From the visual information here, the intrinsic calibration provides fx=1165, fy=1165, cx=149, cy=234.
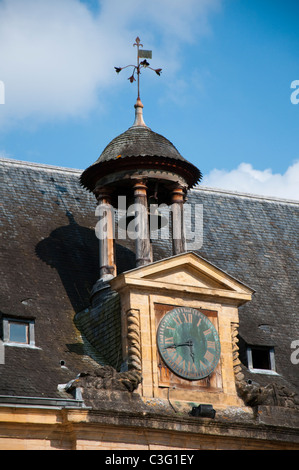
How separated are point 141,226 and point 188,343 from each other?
3.28 meters

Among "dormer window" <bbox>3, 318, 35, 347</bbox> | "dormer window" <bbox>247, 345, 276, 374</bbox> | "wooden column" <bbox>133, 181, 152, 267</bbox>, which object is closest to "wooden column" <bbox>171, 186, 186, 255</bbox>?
"wooden column" <bbox>133, 181, 152, 267</bbox>

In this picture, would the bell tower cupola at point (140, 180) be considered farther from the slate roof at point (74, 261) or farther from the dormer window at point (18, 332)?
the dormer window at point (18, 332)

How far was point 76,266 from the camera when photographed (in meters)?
27.5

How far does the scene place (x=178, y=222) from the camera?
27312 mm

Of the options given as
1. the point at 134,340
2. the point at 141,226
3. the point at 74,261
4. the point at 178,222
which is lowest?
the point at 134,340

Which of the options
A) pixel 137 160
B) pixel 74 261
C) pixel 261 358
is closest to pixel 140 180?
pixel 137 160

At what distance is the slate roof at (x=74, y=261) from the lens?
2458 centimetres

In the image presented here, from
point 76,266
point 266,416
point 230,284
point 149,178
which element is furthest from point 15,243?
point 266,416

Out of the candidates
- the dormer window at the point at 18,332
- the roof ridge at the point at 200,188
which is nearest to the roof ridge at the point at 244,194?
the roof ridge at the point at 200,188

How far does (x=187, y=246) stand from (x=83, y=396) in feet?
25.6

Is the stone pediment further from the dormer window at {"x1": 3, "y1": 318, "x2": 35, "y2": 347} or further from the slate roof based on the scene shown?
the dormer window at {"x1": 3, "y1": 318, "x2": 35, "y2": 347}

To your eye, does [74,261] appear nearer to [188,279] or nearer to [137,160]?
[137,160]

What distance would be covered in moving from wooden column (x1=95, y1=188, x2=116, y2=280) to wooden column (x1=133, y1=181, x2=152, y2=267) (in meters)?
0.78

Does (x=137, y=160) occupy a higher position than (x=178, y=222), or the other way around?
(x=137, y=160)
